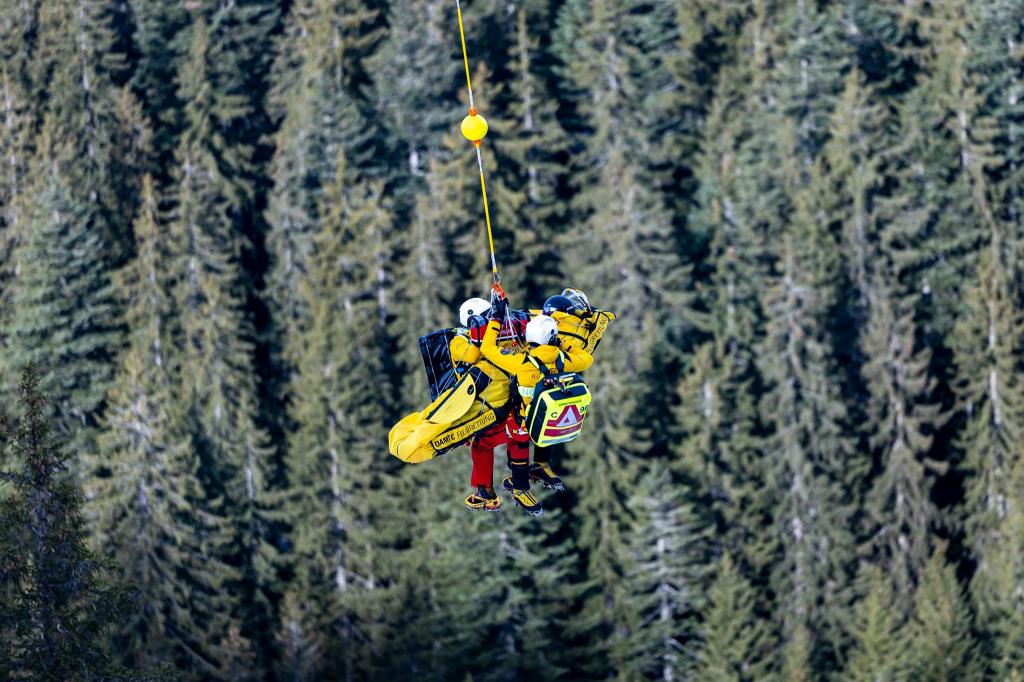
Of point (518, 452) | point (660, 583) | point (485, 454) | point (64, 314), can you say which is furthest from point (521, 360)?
point (64, 314)

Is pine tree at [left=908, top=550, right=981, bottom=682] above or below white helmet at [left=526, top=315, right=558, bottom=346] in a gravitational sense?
below

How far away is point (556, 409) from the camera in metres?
22.4

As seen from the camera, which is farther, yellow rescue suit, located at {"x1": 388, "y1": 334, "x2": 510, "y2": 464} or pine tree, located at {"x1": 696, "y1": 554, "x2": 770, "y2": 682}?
pine tree, located at {"x1": 696, "y1": 554, "x2": 770, "y2": 682}

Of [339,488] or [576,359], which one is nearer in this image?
[576,359]

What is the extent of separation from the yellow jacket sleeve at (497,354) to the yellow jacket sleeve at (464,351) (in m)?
0.17

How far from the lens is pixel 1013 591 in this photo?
5694 centimetres

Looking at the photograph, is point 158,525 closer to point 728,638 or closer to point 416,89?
point 728,638

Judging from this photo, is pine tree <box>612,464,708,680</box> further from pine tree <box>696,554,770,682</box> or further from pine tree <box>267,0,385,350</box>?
pine tree <box>267,0,385,350</box>

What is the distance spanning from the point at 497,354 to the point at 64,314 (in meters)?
44.5

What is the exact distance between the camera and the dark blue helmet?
23.6 m

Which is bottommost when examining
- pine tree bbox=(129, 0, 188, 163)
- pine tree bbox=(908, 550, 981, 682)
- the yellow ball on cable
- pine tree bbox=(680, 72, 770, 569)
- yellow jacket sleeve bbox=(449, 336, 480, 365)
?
pine tree bbox=(908, 550, 981, 682)

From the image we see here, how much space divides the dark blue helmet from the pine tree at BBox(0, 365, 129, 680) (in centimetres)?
1334

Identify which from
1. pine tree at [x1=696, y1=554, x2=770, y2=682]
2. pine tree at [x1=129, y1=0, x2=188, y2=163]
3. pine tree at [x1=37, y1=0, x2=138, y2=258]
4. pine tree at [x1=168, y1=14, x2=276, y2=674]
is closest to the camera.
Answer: pine tree at [x1=696, y1=554, x2=770, y2=682]

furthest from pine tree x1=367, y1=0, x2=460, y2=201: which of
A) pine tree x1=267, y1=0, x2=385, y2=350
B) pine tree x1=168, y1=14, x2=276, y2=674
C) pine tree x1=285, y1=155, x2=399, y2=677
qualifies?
pine tree x1=285, y1=155, x2=399, y2=677
